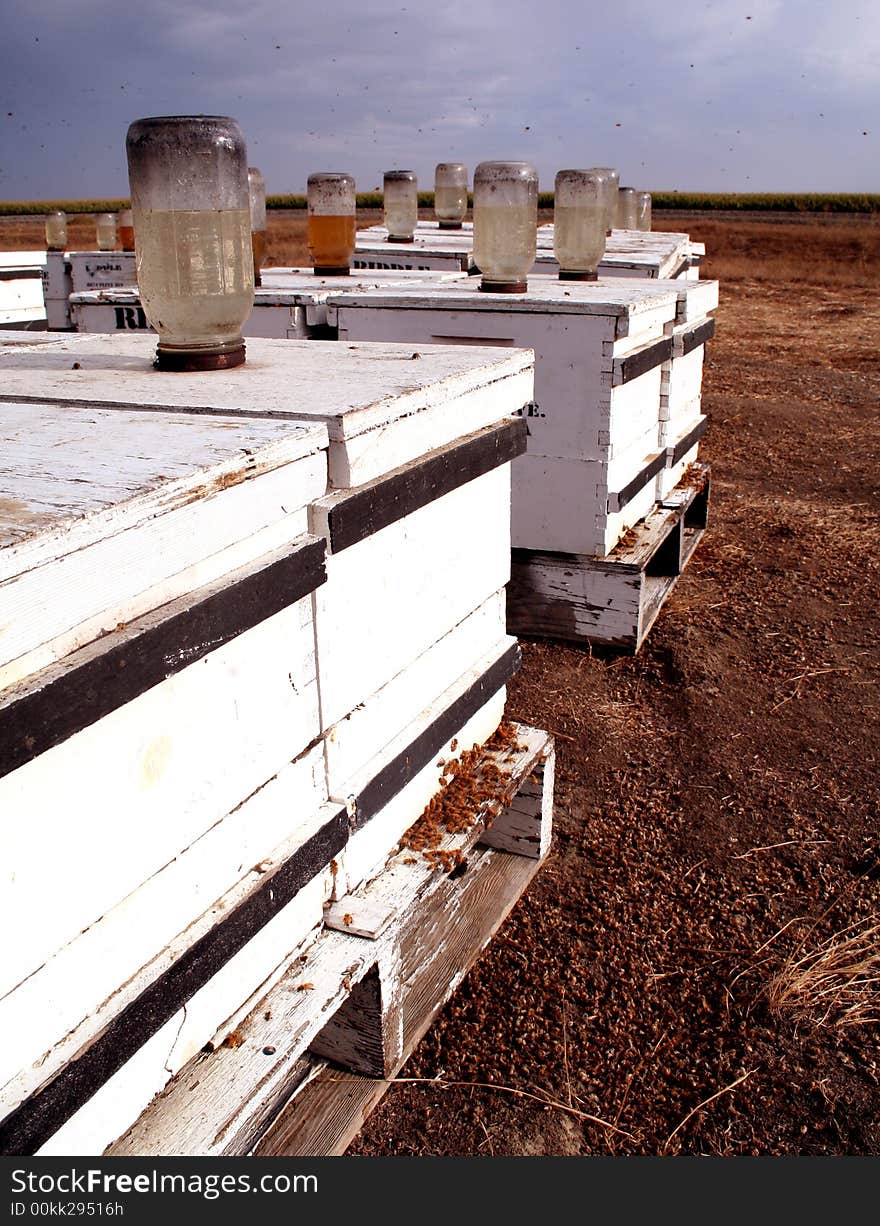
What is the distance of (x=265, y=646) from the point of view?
1.59 m

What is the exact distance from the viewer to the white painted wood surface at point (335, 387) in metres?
1.71

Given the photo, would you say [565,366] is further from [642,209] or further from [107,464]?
[642,209]

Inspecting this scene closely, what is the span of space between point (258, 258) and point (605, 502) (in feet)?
5.58

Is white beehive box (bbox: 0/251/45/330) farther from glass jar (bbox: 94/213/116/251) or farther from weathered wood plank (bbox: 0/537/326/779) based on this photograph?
weathered wood plank (bbox: 0/537/326/779)

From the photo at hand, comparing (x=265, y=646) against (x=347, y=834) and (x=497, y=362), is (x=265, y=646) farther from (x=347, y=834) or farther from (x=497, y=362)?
(x=497, y=362)

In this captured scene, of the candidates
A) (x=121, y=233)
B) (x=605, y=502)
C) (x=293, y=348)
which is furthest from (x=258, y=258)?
(x=121, y=233)

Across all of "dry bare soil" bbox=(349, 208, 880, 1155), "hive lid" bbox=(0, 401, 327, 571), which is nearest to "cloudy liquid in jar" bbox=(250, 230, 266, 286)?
"dry bare soil" bbox=(349, 208, 880, 1155)

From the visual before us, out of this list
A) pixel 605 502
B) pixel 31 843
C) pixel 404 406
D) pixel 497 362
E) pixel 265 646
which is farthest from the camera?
pixel 605 502

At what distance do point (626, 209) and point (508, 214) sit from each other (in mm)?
7316

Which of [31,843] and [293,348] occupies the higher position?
[293,348]

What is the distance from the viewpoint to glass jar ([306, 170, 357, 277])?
5375 mm

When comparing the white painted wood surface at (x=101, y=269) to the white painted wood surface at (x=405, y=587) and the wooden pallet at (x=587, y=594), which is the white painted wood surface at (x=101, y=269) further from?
the white painted wood surface at (x=405, y=587)

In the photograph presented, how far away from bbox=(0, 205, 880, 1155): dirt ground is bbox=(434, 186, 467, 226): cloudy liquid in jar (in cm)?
461

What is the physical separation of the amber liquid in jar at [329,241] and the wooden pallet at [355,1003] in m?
3.60
